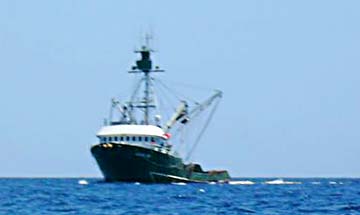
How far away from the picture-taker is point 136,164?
144 metres

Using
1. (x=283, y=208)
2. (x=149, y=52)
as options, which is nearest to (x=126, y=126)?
(x=149, y=52)

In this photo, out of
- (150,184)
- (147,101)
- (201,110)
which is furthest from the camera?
(201,110)

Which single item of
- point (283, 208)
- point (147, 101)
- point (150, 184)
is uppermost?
point (147, 101)

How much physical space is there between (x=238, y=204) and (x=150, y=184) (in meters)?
52.8

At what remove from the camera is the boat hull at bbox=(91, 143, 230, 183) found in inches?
5591

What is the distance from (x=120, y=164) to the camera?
14538 cm

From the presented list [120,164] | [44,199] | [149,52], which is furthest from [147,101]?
[44,199]

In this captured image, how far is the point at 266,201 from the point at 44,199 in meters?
18.1

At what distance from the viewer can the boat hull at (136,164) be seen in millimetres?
142000

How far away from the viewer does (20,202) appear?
293 feet

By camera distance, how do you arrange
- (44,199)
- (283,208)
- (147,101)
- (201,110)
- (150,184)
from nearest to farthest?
(283,208), (44,199), (150,184), (147,101), (201,110)

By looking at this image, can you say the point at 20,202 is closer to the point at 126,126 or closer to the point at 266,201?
the point at 266,201

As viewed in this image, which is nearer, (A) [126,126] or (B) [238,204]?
(B) [238,204]

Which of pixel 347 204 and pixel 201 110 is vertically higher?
pixel 201 110
